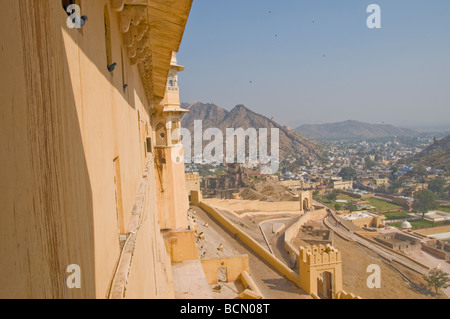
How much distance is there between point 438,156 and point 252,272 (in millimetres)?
80011

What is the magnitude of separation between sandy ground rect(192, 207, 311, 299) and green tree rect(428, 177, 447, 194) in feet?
173

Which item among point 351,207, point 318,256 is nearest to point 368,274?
point 318,256

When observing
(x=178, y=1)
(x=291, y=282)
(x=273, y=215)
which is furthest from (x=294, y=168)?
(x=178, y=1)

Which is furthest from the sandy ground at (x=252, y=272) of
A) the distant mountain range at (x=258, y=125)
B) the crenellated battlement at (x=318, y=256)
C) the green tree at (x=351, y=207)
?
the distant mountain range at (x=258, y=125)

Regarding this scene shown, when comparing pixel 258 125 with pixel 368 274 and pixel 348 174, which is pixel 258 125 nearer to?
pixel 348 174

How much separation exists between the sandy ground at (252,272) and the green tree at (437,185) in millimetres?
52793

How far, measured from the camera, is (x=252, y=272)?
15008 millimetres

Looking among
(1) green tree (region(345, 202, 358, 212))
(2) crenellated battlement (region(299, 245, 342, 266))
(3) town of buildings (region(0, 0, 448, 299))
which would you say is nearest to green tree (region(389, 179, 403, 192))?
(1) green tree (region(345, 202, 358, 212))

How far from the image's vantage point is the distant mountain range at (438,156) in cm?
7489

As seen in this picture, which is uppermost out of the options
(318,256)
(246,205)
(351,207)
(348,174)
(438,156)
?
(318,256)

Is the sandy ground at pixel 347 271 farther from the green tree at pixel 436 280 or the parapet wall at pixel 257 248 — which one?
the green tree at pixel 436 280

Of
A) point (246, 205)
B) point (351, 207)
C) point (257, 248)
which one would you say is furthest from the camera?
point (351, 207)
